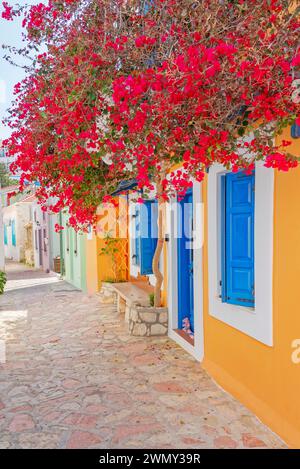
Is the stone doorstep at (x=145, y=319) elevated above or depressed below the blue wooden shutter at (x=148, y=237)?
below

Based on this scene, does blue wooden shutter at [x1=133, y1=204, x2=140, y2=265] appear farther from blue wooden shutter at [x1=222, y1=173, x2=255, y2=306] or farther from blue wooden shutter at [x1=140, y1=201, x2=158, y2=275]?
blue wooden shutter at [x1=222, y1=173, x2=255, y2=306]

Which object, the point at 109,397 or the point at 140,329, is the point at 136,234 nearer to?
the point at 140,329

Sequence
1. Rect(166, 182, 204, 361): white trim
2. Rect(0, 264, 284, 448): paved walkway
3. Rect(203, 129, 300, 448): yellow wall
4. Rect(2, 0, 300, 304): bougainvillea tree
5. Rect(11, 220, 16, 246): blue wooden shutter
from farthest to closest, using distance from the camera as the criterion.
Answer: Rect(11, 220, 16, 246): blue wooden shutter, Rect(166, 182, 204, 361): white trim, Rect(0, 264, 284, 448): paved walkway, Rect(203, 129, 300, 448): yellow wall, Rect(2, 0, 300, 304): bougainvillea tree

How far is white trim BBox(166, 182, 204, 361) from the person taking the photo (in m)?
5.96

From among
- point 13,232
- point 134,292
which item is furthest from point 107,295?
point 13,232

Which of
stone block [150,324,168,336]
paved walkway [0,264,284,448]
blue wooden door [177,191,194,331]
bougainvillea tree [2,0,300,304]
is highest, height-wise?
bougainvillea tree [2,0,300,304]

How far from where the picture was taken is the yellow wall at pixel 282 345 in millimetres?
3680

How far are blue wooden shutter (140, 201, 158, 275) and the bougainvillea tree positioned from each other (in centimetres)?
347

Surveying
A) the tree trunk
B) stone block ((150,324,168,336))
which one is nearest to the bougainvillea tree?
the tree trunk

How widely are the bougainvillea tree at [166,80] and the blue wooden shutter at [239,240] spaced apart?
1.71ft

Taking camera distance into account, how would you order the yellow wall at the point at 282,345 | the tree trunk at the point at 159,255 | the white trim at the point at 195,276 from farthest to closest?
1. the tree trunk at the point at 159,255
2. the white trim at the point at 195,276
3. the yellow wall at the point at 282,345

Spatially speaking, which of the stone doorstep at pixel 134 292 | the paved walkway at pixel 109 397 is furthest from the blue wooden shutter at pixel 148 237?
the paved walkway at pixel 109 397

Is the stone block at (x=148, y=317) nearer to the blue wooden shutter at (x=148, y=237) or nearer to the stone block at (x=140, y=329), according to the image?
the stone block at (x=140, y=329)

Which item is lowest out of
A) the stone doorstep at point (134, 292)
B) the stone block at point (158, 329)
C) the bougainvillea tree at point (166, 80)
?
the stone block at point (158, 329)
